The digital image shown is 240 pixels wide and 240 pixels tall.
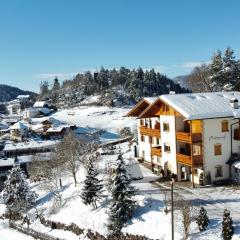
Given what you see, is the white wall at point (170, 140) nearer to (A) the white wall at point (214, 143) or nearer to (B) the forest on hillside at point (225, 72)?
(A) the white wall at point (214, 143)

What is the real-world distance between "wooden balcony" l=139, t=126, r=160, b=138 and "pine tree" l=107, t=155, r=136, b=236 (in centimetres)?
1462

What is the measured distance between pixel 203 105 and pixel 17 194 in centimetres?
2375

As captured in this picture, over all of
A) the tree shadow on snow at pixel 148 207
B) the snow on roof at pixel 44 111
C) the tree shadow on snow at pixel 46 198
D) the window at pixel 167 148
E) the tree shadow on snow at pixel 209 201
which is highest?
the snow on roof at pixel 44 111

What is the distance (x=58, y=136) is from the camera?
137375 millimetres

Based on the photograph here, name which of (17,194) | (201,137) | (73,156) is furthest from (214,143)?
(17,194)

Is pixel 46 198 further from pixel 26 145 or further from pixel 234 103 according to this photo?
pixel 26 145

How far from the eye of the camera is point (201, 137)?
45.9 metres

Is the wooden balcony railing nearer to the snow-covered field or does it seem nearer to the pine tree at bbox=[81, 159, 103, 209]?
the snow-covered field

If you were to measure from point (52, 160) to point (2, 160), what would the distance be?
41968 millimetres

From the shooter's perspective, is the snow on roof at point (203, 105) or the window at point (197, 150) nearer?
the snow on roof at point (203, 105)

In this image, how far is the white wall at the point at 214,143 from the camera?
45969 mm

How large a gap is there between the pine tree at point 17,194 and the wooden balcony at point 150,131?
15710 millimetres

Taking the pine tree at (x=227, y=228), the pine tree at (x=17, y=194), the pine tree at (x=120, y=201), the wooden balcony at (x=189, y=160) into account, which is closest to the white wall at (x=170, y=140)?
the wooden balcony at (x=189, y=160)

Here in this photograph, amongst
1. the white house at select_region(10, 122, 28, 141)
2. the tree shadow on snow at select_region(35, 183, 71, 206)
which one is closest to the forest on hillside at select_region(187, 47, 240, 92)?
the tree shadow on snow at select_region(35, 183, 71, 206)
